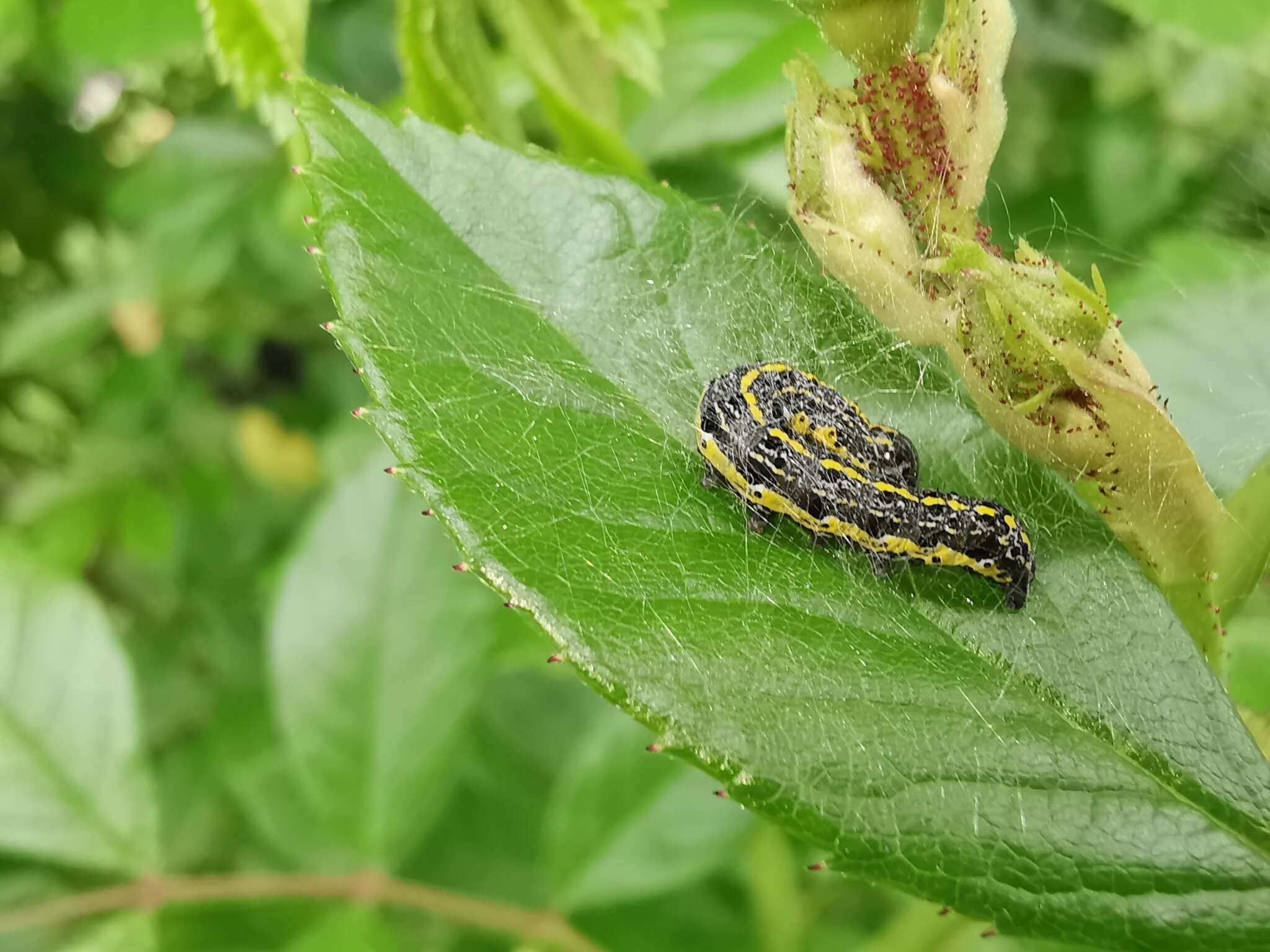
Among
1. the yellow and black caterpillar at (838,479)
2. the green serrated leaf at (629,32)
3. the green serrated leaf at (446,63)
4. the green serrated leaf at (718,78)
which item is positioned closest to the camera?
the yellow and black caterpillar at (838,479)

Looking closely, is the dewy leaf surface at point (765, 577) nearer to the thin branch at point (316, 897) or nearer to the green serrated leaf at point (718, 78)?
the green serrated leaf at point (718, 78)

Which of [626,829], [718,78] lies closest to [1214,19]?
[718,78]

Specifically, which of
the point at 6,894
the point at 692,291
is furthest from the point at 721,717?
the point at 6,894

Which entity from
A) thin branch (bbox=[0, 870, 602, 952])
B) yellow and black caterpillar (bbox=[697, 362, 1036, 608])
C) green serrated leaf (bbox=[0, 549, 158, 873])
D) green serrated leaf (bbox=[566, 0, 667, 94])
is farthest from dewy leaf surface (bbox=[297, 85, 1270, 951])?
green serrated leaf (bbox=[0, 549, 158, 873])

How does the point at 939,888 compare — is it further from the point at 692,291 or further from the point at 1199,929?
the point at 692,291

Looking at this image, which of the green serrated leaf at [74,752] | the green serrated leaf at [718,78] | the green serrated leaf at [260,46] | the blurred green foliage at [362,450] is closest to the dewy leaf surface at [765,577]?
the green serrated leaf at [260,46]

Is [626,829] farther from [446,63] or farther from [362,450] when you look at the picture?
[446,63]

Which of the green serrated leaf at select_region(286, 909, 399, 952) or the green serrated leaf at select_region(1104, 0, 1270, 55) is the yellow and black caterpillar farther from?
the green serrated leaf at select_region(286, 909, 399, 952)

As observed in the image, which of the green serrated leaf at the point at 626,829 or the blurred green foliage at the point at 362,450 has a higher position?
the blurred green foliage at the point at 362,450
